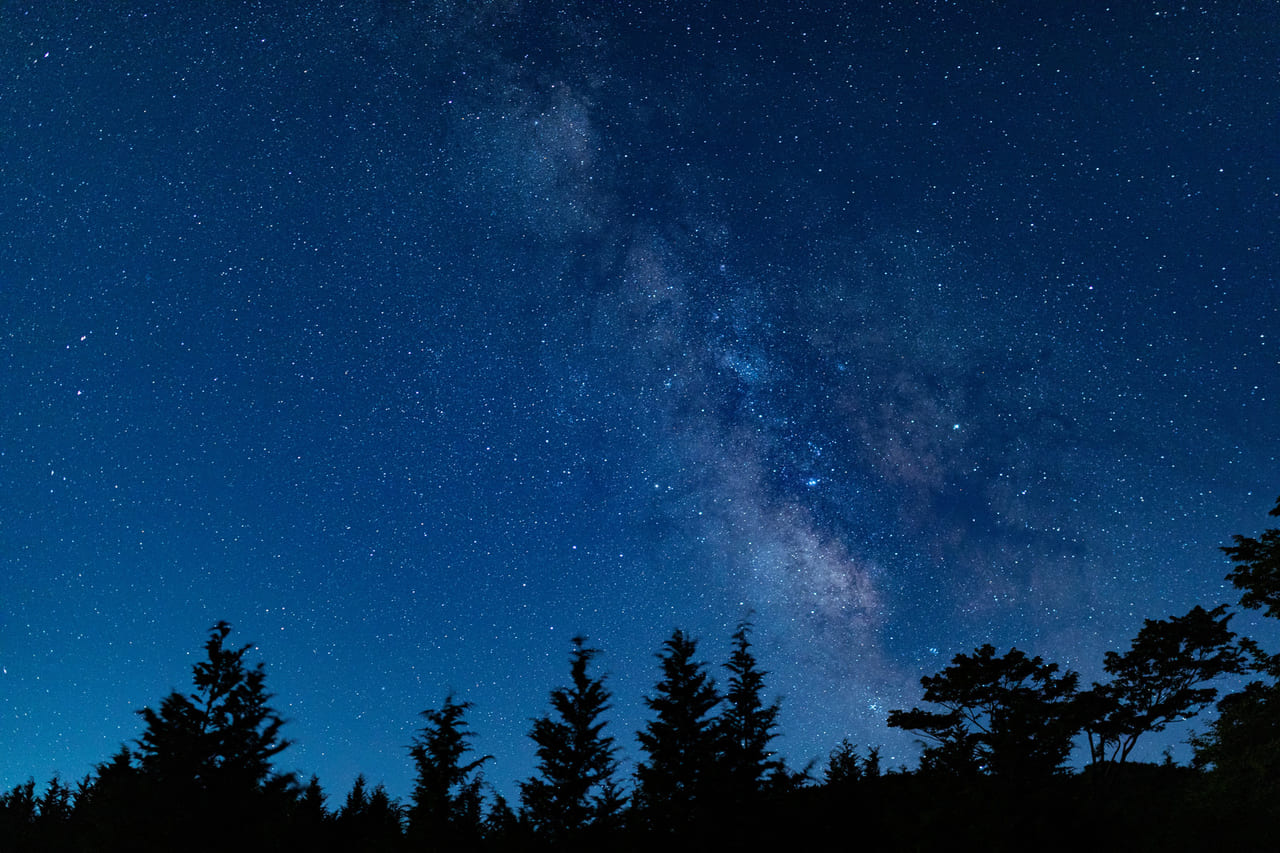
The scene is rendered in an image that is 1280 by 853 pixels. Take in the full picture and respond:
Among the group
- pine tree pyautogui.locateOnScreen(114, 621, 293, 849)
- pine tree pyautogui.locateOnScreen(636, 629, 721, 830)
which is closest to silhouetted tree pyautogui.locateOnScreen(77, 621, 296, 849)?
pine tree pyautogui.locateOnScreen(114, 621, 293, 849)

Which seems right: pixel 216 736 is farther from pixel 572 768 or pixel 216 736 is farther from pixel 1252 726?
pixel 1252 726

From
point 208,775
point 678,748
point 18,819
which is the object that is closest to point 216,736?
point 208,775

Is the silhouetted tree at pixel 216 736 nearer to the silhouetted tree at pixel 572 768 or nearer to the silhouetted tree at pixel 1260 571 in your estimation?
the silhouetted tree at pixel 572 768

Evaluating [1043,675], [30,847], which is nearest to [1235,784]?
[1043,675]

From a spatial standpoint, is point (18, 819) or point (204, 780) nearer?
point (204, 780)

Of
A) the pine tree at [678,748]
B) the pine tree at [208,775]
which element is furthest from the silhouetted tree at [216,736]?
the pine tree at [678,748]

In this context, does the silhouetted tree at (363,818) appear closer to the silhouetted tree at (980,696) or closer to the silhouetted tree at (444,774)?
the silhouetted tree at (444,774)

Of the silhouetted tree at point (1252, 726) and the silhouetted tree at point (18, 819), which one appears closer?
the silhouetted tree at point (1252, 726)

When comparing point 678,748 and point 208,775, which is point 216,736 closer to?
point 208,775

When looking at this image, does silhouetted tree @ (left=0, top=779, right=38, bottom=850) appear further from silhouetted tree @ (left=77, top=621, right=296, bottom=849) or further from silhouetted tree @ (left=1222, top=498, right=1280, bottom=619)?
silhouetted tree @ (left=1222, top=498, right=1280, bottom=619)

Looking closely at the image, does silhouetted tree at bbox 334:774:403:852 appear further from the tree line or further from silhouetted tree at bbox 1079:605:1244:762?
silhouetted tree at bbox 1079:605:1244:762

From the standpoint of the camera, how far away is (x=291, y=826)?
31.7 m

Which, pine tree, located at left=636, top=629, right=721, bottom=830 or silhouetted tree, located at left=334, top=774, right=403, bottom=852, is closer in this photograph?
pine tree, located at left=636, top=629, right=721, bottom=830

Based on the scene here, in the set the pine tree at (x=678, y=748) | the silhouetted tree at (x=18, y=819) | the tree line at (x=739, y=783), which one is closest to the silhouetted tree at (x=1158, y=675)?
the tree line at (x=739, y=783)
